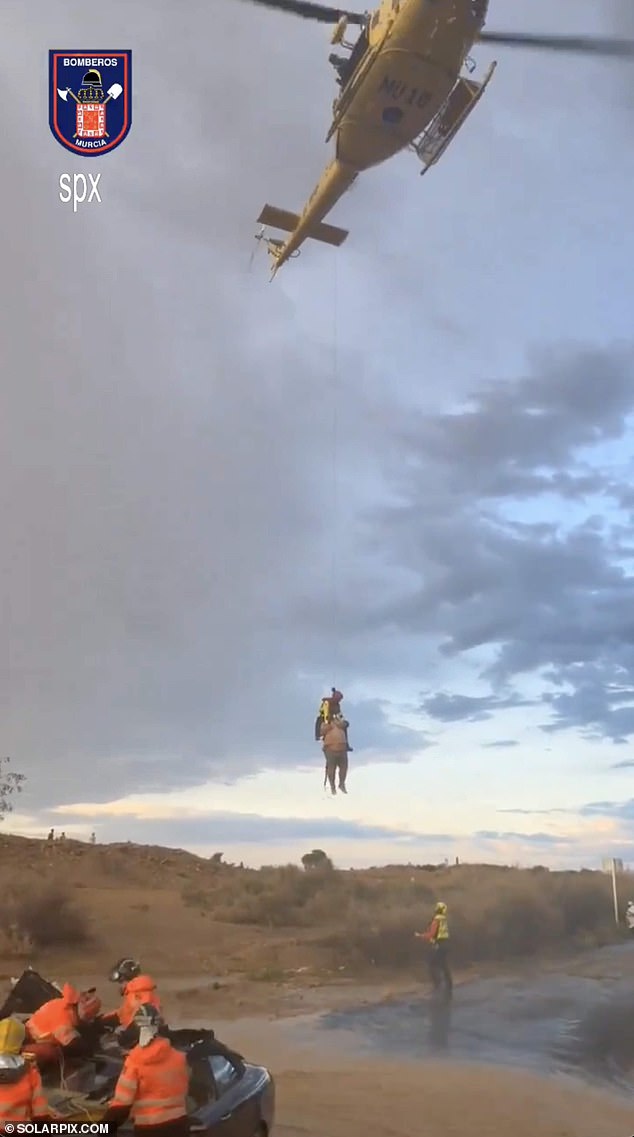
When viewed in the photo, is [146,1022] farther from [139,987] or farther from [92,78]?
[92,78]

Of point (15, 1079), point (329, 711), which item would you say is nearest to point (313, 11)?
point (329, 711)

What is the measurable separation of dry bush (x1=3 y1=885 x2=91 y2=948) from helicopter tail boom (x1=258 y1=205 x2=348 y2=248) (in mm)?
6795

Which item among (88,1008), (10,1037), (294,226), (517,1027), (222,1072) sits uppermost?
(294,226)

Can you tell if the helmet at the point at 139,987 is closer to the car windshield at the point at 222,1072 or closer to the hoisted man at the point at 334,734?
the car windshield at the point at 222,1072

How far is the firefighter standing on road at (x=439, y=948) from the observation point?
7.60m

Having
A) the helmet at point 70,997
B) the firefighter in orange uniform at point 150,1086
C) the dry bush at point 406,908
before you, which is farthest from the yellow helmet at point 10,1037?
the dry bush at point 406,908

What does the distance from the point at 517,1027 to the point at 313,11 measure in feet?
29.7

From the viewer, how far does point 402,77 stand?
8055 mm

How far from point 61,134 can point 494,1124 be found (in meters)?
8.67

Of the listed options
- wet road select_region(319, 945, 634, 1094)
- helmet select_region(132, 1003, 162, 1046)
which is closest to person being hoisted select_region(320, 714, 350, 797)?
wet road select_region(319, 945, 634, 1094)

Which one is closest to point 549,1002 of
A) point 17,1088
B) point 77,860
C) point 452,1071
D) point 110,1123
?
point 452,1071

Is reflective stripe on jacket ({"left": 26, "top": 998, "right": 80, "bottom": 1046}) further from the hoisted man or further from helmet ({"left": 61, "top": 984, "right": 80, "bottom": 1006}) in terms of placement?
the hoisted man

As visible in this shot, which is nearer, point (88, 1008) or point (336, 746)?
Result: point (88, 1008)

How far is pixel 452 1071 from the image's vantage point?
6.53 metres
